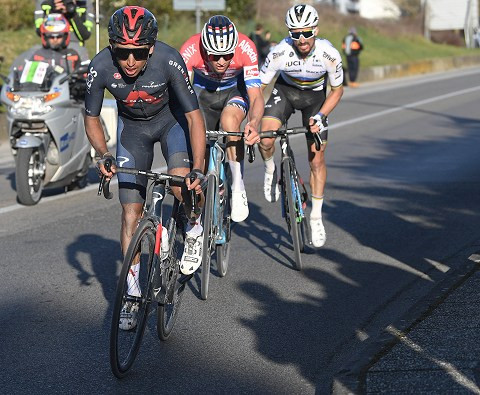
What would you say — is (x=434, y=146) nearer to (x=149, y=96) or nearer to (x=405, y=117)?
(x=405, y=117)

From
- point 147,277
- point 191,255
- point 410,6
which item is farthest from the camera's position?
point 410,6

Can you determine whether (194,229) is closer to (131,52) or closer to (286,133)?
(131,52)

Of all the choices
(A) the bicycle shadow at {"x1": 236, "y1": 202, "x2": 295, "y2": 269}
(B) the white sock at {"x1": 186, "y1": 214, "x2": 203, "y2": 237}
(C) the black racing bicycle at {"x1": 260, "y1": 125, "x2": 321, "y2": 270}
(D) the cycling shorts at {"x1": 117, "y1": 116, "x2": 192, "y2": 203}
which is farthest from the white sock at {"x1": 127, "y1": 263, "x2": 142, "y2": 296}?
(A) the bicycle shadow at {"x1": 236, "y1": 202, "x2": 295, "y2": 269}

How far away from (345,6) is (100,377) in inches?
3072

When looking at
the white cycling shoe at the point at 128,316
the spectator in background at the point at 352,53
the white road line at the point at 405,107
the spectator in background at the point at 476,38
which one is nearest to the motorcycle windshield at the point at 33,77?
the white cycling shoe at the point at 128,316

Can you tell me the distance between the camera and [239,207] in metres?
8.91

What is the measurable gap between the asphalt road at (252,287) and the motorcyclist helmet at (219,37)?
5.71ft

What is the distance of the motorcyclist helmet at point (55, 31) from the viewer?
12.5 metres

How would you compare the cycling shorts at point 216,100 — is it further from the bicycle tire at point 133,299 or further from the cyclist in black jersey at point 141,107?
the bicycle tire at point 133,299

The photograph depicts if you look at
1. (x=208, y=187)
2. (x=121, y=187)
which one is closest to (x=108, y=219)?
(x=208, y=187)

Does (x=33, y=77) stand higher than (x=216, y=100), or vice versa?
(x=216, y=100)

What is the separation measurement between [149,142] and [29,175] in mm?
4825

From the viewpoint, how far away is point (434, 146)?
17938 millimetres

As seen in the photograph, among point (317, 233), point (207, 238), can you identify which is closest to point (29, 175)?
point (317, 233)
